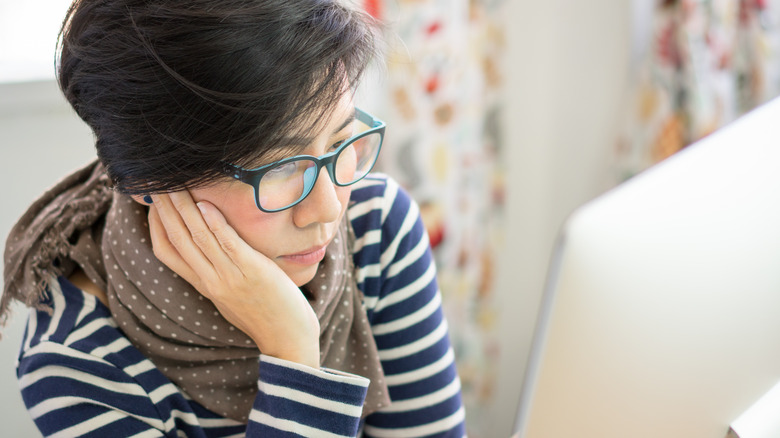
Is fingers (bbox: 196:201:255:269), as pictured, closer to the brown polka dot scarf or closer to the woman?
the woman

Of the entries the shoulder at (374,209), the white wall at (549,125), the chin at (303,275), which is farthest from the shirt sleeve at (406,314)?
the white wall at (549,125)

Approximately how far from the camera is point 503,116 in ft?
6.10

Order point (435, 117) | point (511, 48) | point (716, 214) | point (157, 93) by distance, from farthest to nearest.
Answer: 1. point (511, 48)
2. point (435, 117)
3. point (157, 93)
4. point (716, 214)

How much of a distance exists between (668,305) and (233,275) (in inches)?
21.1

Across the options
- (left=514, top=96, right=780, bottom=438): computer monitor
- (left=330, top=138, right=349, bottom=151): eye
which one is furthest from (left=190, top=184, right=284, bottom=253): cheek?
(left=514, top=96, right=780, bottom=438): computer monitor

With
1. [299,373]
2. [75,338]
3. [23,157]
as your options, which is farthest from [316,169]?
[23,157]

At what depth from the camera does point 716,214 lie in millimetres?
450

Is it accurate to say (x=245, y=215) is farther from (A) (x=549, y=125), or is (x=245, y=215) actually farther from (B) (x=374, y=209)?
(A) (x=549, y=125)

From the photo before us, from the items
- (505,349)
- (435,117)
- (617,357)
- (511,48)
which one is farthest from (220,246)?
(505,349)

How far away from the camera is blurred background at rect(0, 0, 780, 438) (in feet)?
4.10

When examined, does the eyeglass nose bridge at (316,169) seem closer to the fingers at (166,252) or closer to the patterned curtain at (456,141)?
the fingers at (166,252)

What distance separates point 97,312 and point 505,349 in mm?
1457

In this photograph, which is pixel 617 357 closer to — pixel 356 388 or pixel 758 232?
pixel 758 232

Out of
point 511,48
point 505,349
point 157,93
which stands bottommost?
point 505,349
